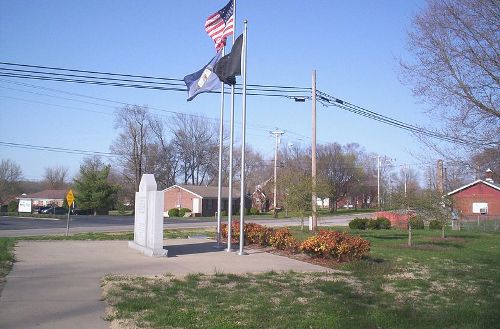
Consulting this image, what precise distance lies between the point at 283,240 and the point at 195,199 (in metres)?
52.8

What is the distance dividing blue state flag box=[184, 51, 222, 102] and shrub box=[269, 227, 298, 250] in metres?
5.26

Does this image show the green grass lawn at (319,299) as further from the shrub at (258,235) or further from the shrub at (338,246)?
the shrub at (258,235)

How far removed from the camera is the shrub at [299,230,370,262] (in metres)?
14.4

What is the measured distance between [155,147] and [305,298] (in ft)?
247

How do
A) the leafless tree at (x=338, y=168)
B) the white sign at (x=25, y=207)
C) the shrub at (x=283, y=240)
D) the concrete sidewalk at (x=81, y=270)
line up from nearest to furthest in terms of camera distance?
the concrete sidewalk at (x=81, y=270)
the shrub at (x=283, y=240)
the white sign at (x=25, y=207)
the leafless tree at (x=338, y=168)

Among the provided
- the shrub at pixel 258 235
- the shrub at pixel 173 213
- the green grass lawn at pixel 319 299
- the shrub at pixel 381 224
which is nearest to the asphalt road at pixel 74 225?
the shrub at pixel 381 224

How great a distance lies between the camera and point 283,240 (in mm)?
17203

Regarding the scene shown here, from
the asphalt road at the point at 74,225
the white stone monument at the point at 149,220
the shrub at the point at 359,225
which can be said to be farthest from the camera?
the shrub at the point at 359,225

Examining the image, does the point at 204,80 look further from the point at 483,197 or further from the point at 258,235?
the point at 483,197

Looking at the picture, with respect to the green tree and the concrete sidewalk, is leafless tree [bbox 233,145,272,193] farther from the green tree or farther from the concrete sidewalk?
the concrete sidewalk

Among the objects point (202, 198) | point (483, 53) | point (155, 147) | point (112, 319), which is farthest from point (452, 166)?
point (155, 147)

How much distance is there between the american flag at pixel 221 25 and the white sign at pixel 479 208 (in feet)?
149

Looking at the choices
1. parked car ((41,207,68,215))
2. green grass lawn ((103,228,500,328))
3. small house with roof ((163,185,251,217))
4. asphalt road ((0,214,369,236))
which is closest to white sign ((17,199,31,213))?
parked car ((41,207,68,215))

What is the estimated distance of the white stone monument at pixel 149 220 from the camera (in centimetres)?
1491
